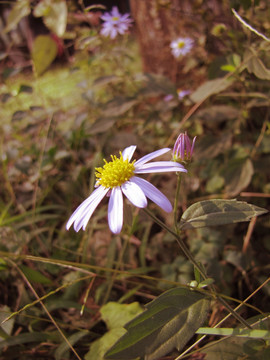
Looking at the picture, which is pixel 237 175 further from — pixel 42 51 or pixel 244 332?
pixel 42 51

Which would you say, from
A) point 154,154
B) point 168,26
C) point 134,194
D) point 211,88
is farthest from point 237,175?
point 168,26

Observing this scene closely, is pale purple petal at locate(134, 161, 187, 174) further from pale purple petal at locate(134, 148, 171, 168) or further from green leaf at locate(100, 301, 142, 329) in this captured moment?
green leaf at locate(100, 301, 142, 329)

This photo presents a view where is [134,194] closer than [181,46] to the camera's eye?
Yes

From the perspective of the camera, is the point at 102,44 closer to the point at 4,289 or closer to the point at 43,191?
the point at 43,191

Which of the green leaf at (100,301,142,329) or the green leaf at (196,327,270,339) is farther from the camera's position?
the green leaf at (100,301,142,329)

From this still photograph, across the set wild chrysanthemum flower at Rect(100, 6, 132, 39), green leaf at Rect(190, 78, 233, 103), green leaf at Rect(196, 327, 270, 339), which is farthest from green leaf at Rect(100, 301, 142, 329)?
wild chrysanthemum flower at Rect(100, 6, 132, 39)

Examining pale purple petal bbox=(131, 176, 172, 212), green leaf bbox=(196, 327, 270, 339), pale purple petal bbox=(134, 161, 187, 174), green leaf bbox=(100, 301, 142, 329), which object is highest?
pale purple petal bbox=(134, 161, 187, 174)

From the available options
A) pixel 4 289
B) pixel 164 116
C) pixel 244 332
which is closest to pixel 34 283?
pixel 4 289

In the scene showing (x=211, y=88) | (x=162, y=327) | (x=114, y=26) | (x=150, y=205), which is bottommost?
(x=150, y=205)
